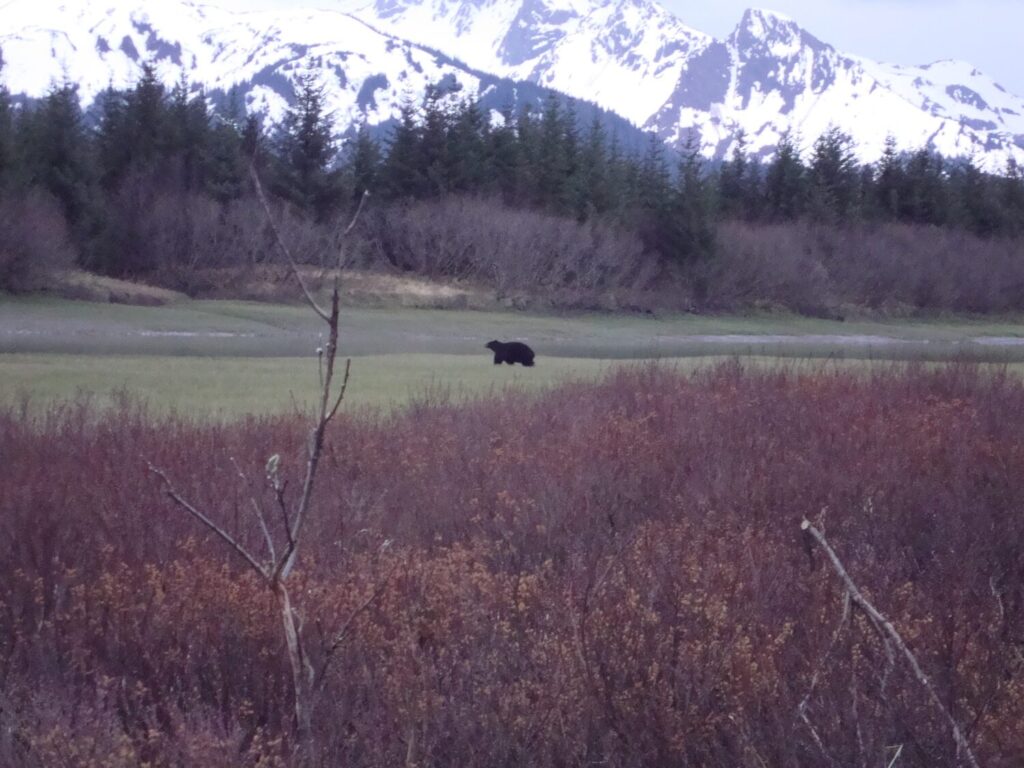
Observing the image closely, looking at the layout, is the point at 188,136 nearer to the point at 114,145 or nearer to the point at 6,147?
the point at 114,145

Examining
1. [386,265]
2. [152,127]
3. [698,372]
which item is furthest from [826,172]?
[698,372]

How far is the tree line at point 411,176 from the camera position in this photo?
56875mm

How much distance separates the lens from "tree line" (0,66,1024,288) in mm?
56875

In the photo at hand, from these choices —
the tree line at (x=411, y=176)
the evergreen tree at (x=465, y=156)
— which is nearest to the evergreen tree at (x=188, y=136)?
the tree line at (x=411, y=176)

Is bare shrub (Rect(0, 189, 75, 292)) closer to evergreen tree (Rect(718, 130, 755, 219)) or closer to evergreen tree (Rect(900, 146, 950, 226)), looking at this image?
evergreen tree (Rect(718, 130, 755, 219))

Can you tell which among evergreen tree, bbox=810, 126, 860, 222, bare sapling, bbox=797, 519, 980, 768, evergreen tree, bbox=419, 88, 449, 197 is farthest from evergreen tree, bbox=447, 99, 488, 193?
bare sapling, bbox=797, 519, 980, 768

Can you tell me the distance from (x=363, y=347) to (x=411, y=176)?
108 ft

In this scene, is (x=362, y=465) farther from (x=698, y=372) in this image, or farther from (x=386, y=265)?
(x=386, y=265)

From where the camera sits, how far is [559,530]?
8992 millimetres

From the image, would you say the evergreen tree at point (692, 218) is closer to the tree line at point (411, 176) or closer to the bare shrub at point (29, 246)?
the tree line at point (411, 176)

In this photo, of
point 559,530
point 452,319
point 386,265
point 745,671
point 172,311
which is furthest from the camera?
point 386,265

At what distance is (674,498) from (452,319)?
37.2 meters

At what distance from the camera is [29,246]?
44469 millimetres

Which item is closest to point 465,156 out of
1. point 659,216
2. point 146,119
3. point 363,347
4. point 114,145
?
point 659,216
